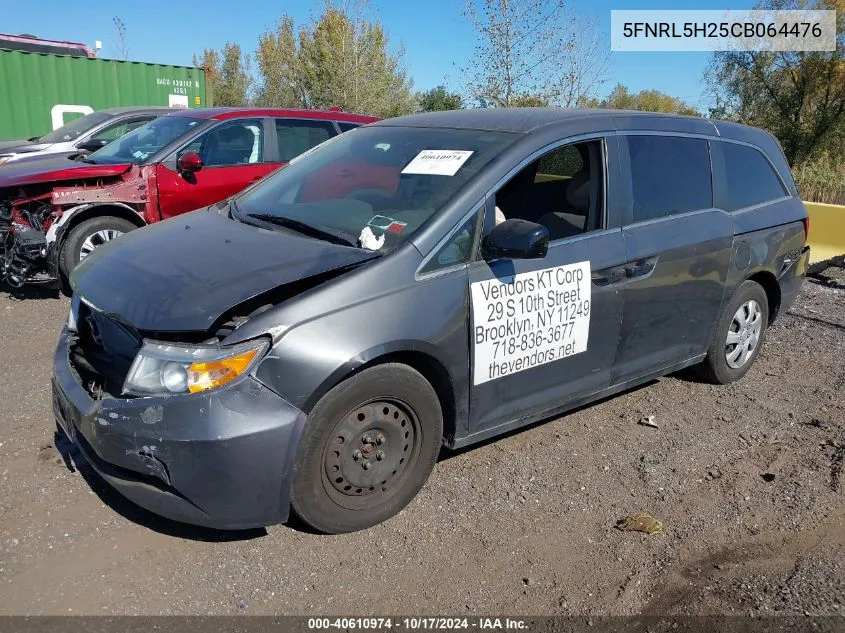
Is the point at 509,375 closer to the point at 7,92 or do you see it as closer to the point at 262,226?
the point at 262,226

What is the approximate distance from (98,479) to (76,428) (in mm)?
577

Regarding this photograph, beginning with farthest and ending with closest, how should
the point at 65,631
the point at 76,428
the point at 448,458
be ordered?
the point at 448,458 → the point at 76,428 → the point at 65,631

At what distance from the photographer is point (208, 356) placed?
2656mm

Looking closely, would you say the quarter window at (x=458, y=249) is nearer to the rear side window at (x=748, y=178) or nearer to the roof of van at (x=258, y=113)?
the rear side window at (x=748, y=178)

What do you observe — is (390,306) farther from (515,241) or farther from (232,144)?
(232,144)

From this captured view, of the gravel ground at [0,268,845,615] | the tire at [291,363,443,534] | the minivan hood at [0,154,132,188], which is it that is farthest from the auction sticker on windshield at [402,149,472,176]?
the minivan hood at [0,154,132,188]

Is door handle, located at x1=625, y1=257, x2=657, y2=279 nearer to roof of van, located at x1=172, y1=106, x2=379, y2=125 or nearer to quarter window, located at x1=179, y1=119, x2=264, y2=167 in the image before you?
quarter window, located at x1=179, y1=119, x2=264, y2=167

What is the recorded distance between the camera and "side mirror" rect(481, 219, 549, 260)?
3107 mm

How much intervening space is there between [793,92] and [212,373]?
92.3 ft

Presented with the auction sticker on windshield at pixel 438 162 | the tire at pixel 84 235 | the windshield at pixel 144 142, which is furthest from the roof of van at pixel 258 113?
the auction sticker on windshield at pixel 438 162

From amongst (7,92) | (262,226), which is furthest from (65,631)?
(7,92)

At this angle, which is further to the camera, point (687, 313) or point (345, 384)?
point (687, 313)

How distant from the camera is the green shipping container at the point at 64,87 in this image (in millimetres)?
15930

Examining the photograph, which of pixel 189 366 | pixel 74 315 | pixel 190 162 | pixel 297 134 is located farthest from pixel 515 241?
pixel 297 134
